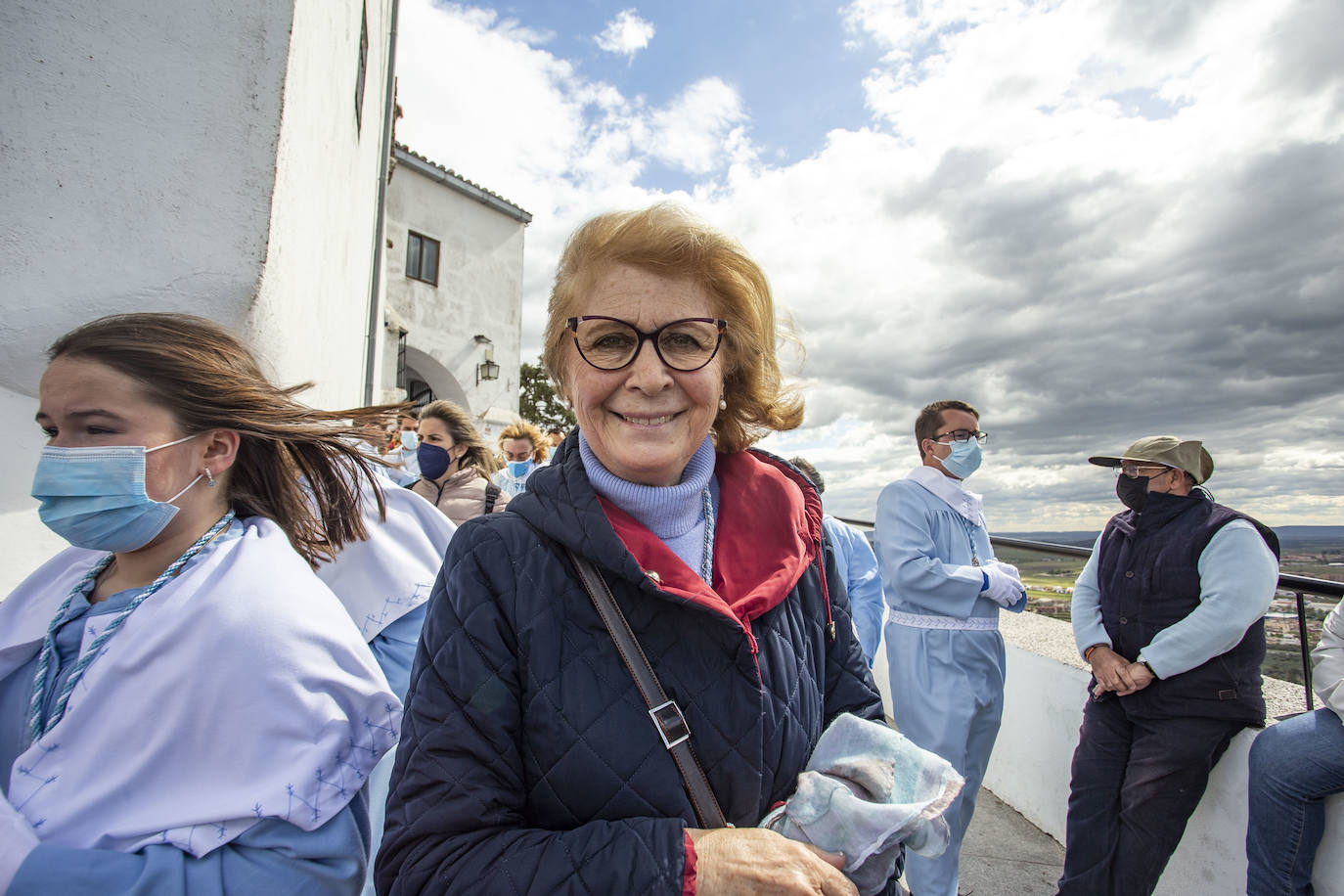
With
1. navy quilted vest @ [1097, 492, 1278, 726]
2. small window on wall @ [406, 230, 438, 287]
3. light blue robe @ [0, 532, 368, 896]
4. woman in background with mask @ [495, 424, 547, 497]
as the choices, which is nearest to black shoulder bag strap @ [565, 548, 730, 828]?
light blue robe @ [0, 532, 368, 896]

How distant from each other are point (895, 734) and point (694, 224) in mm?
1129

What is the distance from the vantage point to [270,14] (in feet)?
8.32

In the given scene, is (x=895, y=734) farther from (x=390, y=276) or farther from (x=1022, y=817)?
(x=390, y=276)

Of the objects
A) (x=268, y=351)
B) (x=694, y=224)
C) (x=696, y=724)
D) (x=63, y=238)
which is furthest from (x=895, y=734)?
(x=63, y=238)

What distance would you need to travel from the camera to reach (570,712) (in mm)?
1113

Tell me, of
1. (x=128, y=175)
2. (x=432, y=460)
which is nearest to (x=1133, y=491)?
(x=432, y=460)

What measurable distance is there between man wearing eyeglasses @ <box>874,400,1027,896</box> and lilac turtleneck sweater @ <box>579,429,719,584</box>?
7.46ft

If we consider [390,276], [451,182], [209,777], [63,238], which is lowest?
[209,777]

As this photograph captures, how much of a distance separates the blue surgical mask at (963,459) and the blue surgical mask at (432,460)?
128 inches

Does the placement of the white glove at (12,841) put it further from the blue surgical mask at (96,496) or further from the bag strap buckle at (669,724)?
the bag strap buckle at (669,724)

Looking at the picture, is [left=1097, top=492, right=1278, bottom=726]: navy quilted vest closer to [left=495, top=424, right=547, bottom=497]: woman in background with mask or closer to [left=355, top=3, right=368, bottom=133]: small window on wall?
[left=495, top=424, right=547, bottom=497]: woman in background with mask

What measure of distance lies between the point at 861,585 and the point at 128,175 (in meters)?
3.80

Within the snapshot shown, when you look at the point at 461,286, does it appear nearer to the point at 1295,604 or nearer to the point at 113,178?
the point at 113,178

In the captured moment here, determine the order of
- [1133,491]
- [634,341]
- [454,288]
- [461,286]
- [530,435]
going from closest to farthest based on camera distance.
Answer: [634,341], [1133,491], [530,435], [454,288], [461,286]
